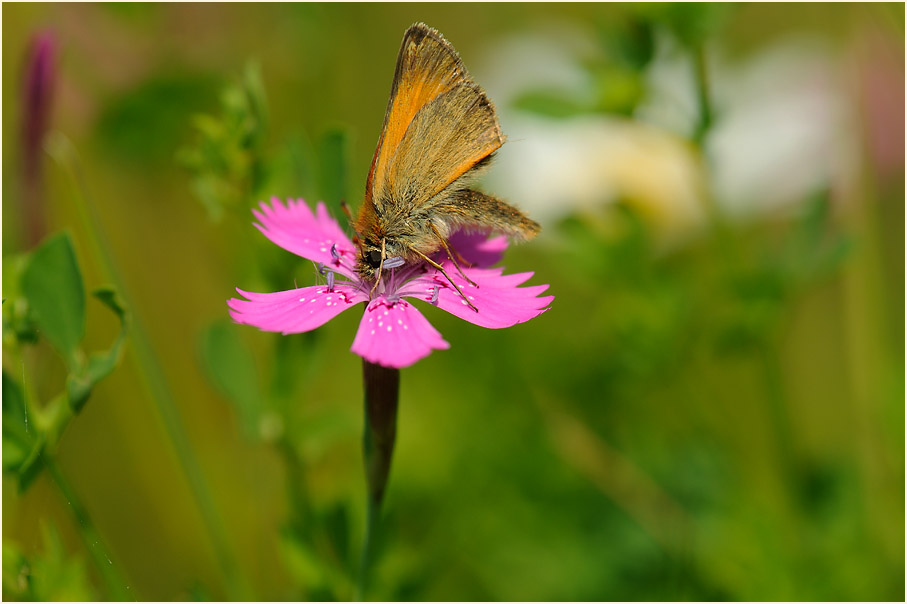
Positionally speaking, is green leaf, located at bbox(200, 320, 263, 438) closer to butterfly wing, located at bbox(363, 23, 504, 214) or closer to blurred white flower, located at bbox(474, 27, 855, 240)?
butterfly wing, located at bbox(363, 23, 504, 214)

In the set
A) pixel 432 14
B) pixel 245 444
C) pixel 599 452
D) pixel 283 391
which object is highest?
pixel 432 14

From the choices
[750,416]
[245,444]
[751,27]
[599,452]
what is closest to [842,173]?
[750,416]

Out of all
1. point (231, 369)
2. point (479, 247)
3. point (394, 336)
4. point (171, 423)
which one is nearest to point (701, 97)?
point (479, 247)

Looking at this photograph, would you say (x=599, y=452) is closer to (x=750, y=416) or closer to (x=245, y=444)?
(x=750, y=416)

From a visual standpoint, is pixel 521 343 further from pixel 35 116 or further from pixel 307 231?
pixel 35 116

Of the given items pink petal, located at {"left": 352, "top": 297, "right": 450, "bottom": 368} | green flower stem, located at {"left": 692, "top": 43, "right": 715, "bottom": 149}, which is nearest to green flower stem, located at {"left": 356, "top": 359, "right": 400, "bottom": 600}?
pink petal, located at {"left": 352, "top": 297, "right": 450, "bottom": 368}

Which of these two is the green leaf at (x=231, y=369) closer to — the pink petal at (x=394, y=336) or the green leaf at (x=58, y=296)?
the green leaf at (x=58, y=296)
